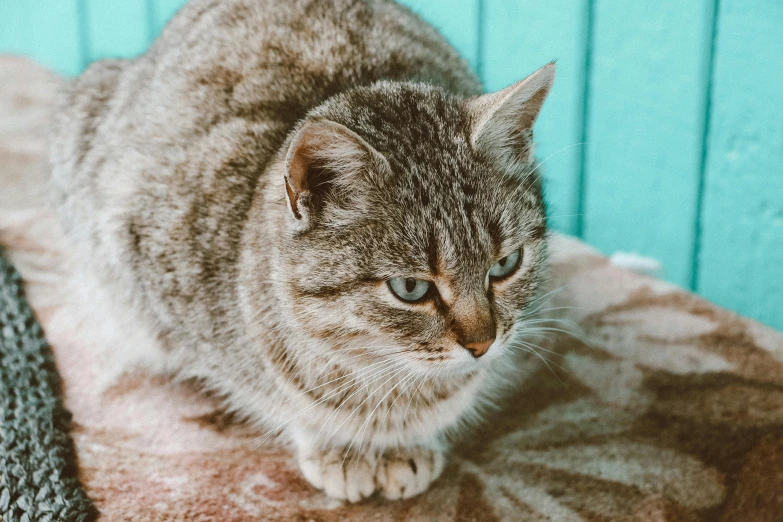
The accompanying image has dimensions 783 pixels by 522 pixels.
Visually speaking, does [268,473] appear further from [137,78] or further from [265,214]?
[137,78]

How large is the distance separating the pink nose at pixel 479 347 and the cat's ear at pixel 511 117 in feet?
0.86

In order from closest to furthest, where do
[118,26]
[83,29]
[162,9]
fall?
[162,9], [118,26], [83,29]

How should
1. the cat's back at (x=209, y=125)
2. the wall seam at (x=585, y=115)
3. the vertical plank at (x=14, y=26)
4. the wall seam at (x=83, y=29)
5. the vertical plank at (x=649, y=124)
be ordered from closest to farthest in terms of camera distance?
the cat's back at (x=209, y=125), the vertical plank at (x=649, y=124), the wall seam at (x=585, y=115), the wall seam at (x=83, y=29), the vertical plank at (x=14, y=26)

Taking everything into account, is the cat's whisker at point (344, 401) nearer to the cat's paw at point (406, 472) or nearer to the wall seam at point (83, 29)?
the cat's paw at point (406, 472)

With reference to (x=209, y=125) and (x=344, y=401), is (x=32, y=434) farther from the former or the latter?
(x=209, y=125)

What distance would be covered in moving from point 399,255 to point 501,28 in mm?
1003

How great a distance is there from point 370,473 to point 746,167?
981mm

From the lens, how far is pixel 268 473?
1042 mm

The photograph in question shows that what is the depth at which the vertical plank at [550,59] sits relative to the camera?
158 centimetres

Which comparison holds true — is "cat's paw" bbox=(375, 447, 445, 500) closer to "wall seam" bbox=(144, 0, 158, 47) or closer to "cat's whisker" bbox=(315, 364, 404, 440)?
"cat's whisker" bbox=(315, 364, 404, 440)

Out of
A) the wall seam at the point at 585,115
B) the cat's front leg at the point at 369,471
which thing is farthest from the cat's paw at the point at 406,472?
the wall seam at the point at 585,115

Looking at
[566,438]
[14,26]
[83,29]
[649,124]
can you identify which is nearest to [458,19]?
[649,124]

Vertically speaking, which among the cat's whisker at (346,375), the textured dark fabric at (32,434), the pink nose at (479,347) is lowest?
the textured dark fabric at (32,434)

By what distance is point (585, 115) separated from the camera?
1.63 meters
